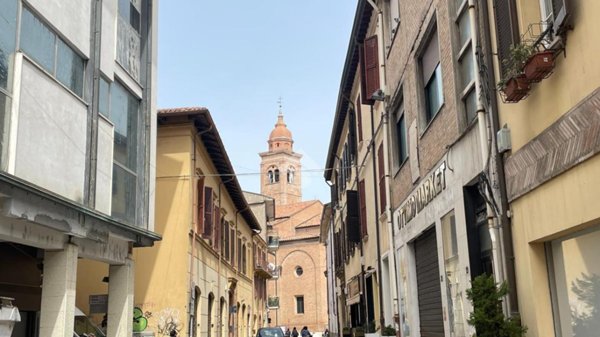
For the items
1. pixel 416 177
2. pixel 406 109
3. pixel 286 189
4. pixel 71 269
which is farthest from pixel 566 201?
pixel 286 189

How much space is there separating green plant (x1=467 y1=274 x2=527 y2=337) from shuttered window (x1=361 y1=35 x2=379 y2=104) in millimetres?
9423

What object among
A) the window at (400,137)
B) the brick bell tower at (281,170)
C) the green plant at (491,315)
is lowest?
the green plant at (491,315)

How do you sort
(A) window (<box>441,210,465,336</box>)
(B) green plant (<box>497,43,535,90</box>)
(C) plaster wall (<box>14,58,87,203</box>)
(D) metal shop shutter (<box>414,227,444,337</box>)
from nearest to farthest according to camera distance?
(B) green plant (<box>497,43,535,90</box>) → (A) window (<box>441,210,465,336</box>) → (C) plaster wall (<box>14,58,87,203</box>) → (D) metal shop shutter (<box>414,227,444,337</box>)

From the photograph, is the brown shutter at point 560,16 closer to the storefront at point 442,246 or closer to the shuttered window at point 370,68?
the storefront at point 442,246

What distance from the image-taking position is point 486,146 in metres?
7.23

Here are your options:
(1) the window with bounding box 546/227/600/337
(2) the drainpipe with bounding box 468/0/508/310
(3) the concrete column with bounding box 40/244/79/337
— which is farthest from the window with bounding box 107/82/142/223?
(1) the window with bounding box 546/227/600/337

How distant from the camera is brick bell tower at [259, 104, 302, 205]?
104125 mm

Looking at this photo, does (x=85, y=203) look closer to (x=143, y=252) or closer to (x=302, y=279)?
(x=143, y=252)

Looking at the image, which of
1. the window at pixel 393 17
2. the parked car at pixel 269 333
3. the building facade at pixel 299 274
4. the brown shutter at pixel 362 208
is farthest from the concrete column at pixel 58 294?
the building facade at pixel 299 274

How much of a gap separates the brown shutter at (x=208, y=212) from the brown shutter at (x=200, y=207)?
0.42m

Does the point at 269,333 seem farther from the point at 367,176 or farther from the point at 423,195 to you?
the point at 423,195

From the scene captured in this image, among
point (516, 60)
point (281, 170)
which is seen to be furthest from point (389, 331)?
point (281, 170)

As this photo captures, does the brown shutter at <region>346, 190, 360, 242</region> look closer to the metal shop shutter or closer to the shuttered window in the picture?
the shuttered window

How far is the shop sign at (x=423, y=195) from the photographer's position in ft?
32.3
